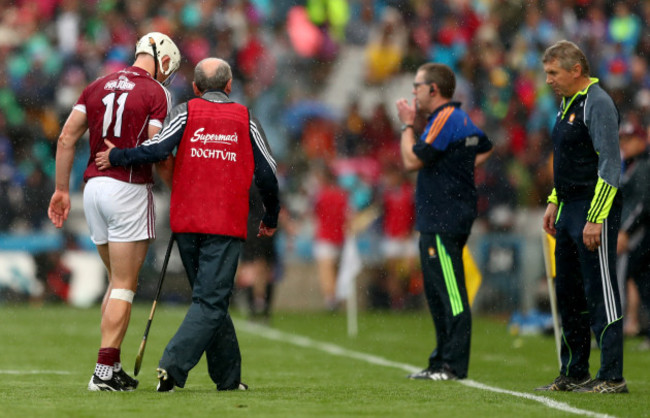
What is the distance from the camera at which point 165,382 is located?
295 inches

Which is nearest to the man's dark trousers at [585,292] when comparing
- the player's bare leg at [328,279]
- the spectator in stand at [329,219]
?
the player's bare leg at [328,279]

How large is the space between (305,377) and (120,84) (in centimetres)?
286

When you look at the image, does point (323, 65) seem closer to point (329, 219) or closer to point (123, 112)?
point (329, 219)

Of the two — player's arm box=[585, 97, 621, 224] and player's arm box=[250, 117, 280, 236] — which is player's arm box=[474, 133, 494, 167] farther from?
player's arm box=[250, 117, 280, 236]

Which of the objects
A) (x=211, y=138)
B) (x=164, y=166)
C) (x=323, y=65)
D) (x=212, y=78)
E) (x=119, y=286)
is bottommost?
(x=119, y=286)

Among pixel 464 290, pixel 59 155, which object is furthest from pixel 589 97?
pixel 59 155

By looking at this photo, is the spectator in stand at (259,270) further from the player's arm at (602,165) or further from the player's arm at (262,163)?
the player's arm at (602,165)

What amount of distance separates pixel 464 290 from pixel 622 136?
4.82 meters

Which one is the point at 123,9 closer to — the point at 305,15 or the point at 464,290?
the point at 305,15

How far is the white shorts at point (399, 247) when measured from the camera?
19844 millimetres

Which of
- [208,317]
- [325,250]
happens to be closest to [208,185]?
[208,317]

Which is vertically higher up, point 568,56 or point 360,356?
point 568,56

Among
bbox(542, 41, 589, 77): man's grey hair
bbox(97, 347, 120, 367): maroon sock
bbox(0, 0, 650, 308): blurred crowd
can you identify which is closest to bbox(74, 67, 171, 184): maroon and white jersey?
bbox(97, 347, 120, 367): maroon sock

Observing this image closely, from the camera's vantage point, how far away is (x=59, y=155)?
779cm
